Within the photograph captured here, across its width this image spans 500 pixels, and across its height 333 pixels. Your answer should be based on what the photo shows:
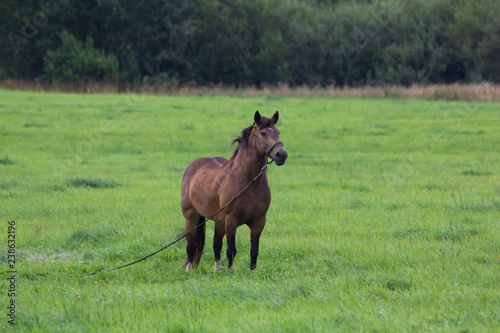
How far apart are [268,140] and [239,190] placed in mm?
762

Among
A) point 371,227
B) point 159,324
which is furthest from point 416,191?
point 159,324

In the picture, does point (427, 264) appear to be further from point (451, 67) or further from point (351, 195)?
point (451, 67)

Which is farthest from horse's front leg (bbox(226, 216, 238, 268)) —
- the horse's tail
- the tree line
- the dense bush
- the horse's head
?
the dense bush

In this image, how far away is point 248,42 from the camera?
5138 cm

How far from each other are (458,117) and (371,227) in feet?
55.2

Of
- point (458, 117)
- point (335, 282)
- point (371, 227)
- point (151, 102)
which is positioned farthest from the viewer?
point (151, 102)

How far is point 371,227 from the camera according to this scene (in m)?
8.70

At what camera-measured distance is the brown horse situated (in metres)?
6.38

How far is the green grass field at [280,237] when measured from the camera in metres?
5.08

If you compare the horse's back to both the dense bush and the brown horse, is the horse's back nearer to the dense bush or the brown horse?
the brown horse

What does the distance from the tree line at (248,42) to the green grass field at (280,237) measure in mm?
26982

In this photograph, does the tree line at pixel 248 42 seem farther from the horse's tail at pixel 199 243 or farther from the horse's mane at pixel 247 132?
the horse's mane at pixel 247 132

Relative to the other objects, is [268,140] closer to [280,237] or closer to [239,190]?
[239,190]

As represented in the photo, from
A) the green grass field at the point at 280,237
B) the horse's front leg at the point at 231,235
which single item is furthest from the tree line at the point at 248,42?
the horse's front leg at the point at 231,235
